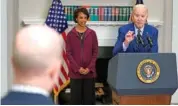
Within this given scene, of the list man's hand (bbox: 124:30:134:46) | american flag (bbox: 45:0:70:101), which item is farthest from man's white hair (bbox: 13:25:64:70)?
american flag (bbox: 45:0:70:101)

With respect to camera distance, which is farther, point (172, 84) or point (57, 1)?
point (57, 1)

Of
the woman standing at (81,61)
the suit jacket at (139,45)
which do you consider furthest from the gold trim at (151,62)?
the woman standing at (81,61)

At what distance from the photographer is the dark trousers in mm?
4258

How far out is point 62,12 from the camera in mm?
5387

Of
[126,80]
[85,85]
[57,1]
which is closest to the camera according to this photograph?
[126,80]

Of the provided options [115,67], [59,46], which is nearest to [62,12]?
[115,67]

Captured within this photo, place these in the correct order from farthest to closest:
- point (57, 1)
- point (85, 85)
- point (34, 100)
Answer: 1. point (57, 1)
2. point (85, 85)
3. point (34, 100)

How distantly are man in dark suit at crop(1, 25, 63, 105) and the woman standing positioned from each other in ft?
10.1

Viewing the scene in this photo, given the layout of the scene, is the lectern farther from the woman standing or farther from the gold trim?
the woman standing

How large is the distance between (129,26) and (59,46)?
2289mm

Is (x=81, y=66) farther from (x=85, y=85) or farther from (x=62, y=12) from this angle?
(x=62, y=12)

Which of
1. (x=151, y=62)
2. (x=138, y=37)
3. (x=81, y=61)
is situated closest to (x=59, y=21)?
(x=81, y=61)

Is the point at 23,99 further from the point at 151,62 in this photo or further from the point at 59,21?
the point at 59,21

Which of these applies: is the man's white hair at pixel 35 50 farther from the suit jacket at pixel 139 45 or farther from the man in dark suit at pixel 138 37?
the suit jacket at pixel 139 45
